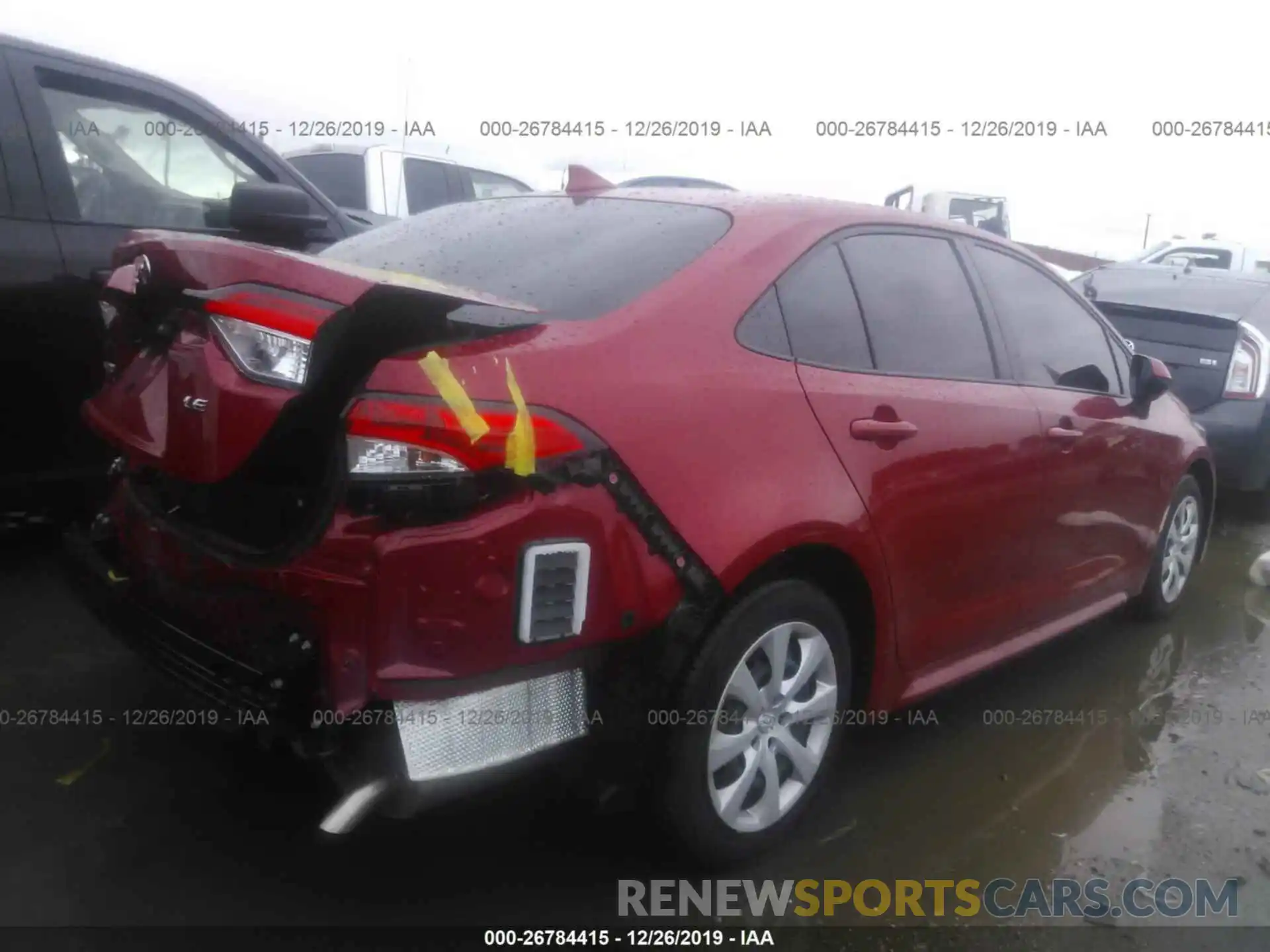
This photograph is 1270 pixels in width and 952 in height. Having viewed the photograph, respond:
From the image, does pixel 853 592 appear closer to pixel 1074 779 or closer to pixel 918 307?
pixel 918 307

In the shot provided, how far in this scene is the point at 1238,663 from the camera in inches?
166

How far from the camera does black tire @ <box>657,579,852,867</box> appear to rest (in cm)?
229

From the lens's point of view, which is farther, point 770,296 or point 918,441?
point 918,441

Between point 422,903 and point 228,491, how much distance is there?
1.01m

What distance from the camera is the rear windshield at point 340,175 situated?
7.78m

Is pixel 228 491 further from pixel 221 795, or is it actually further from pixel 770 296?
pixel 770 296

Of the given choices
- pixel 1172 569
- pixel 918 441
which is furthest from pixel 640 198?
pixel 1172 569

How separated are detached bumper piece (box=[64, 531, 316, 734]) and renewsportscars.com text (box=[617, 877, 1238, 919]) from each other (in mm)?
947

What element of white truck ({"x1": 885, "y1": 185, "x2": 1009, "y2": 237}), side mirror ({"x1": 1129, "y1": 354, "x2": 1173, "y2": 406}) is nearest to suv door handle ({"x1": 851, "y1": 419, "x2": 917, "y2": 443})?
side mirror ({"x1": 1129, "y1": 354, "x2": 1173, "y2": 406})

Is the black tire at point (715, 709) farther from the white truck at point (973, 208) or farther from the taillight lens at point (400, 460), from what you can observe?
the white truck at point (973, 208)

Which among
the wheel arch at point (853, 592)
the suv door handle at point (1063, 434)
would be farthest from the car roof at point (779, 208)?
the wheel arch at point (853, 592)

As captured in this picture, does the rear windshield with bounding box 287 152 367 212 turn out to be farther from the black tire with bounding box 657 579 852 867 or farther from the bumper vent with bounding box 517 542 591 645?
the bumper vent with bounding box 517 542 591 645

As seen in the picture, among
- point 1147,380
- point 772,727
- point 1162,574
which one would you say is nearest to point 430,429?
point 772,727

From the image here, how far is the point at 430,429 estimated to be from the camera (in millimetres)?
1923
